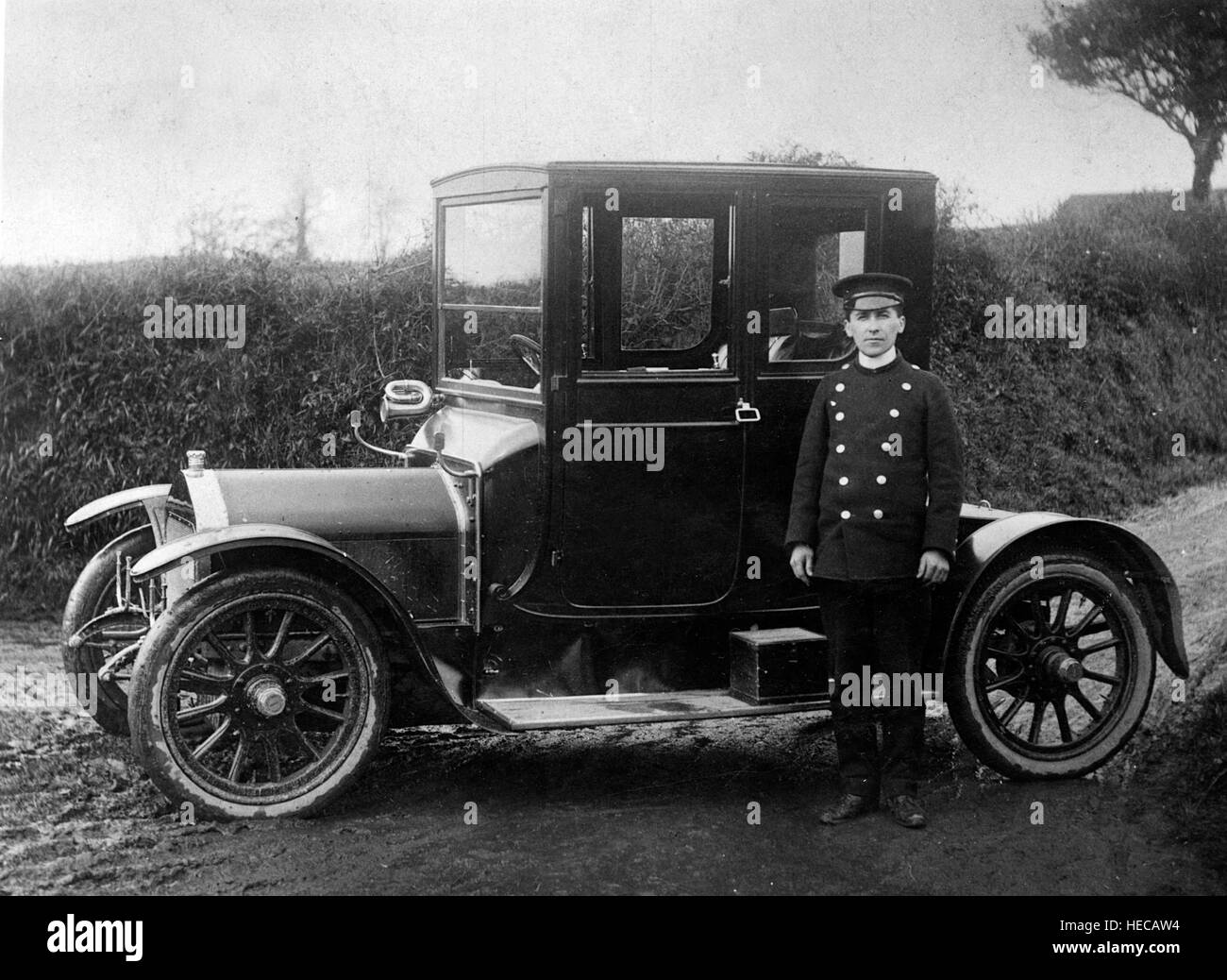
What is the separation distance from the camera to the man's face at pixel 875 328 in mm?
4203

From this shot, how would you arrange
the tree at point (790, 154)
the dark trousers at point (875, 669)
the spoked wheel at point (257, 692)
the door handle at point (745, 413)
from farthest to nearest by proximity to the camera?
the tree at point (790, 154), the door handle at point (745, 413), the dark trousers at point (875, 669), the spoked wheel at point (257, 692)

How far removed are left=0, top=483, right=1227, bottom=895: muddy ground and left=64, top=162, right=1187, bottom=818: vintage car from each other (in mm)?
206

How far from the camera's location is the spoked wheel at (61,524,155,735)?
15.6ft

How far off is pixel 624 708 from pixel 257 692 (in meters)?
1.14

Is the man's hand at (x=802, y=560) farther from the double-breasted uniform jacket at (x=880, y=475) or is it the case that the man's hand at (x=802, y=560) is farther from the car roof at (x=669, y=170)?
the car roof at (x=669, y=170)

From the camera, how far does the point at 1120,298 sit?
704 centimetres

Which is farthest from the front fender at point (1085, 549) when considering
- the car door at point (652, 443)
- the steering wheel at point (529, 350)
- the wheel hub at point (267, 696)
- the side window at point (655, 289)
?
the wheel hub at point (267, 696)

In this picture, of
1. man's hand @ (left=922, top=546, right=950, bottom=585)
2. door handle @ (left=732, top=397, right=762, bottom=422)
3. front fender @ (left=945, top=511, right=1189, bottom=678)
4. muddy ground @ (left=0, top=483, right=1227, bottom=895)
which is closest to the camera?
muddy ground @ (left=0, top=483, right=1227, bottom=895)

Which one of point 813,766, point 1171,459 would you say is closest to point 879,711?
point 813,766

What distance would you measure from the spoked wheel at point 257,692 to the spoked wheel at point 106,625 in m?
0.74

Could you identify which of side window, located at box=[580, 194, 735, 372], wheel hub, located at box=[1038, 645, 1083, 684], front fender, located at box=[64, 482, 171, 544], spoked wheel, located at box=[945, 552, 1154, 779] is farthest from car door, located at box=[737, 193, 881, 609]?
front fender, located at box=[64, 482, 171, 544]

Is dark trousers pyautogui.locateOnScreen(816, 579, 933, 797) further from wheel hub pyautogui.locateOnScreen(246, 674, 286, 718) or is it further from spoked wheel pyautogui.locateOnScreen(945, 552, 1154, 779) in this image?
wheel hub pyautogui.locateOnScreen(246, 674, 286, 718)

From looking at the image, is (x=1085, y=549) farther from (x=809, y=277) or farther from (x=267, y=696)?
(x=267, y=696)
